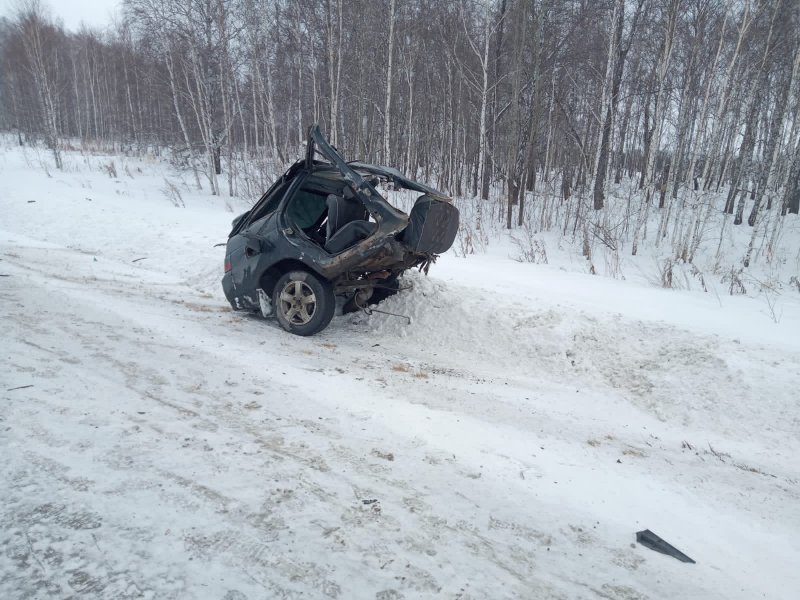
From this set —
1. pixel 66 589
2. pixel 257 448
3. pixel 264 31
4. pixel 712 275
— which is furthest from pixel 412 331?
pixel 264 31

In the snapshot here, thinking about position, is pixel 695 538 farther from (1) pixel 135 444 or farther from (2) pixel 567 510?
(1) pixel 135 444

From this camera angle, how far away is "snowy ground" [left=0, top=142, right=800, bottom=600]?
213 centimetres

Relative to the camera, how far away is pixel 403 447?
3244mm

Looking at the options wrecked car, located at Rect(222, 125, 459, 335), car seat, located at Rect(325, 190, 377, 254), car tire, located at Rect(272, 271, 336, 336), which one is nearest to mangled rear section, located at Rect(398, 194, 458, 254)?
wrecked car, located at Rect(222, 125, 459, 335)

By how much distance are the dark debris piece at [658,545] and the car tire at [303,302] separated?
3.87 m

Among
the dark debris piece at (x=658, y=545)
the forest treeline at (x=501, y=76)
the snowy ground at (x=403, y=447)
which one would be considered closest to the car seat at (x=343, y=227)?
the snowy ground at (x=403, y=447)

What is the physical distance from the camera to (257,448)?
118 inches

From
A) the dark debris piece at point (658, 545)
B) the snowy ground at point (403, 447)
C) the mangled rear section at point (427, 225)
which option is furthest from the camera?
the mangled rear section at point (427, 225)

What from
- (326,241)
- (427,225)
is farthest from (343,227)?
(427,225)

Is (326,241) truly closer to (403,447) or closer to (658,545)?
(403,447)

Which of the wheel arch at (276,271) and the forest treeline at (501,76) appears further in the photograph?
the forest treeline at (501,76)

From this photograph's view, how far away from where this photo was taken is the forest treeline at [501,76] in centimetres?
Result: 1692

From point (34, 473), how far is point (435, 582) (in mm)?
2181

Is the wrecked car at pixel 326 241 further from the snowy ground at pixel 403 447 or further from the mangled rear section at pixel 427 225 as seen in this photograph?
the snowy ground at pixel 403 447
